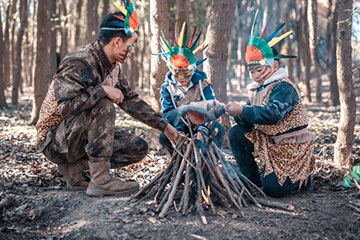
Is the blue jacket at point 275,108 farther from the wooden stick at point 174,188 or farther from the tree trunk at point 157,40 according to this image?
the tree trunk at point 157,40

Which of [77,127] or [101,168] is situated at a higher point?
[77,127]

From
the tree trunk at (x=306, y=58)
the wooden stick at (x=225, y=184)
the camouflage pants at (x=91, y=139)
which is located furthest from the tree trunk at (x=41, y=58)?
the tree trunk at (x=306, y=58)

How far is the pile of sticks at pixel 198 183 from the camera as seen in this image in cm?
346

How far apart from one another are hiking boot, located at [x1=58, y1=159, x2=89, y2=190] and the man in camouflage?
88 mm

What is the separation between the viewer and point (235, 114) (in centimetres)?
371

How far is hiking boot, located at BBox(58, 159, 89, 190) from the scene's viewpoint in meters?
4.30

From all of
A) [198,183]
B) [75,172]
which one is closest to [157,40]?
[75,172]

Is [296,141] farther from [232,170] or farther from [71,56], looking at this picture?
[71,56]

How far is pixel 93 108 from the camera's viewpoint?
3857mm

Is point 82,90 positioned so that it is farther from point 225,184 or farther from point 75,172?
point 225,184

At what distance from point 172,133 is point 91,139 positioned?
0.77 m

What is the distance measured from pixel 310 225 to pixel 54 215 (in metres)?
2.17

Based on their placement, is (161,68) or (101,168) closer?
(101,168)

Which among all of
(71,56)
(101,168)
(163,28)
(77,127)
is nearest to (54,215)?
(101,168)
